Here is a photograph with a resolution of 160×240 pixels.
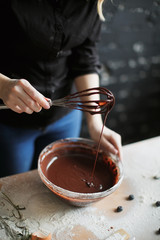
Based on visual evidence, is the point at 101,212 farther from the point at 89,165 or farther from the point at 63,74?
the point at 63,74

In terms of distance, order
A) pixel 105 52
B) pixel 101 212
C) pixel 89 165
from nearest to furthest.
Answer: pixel 101 212 < pixel 89 165 < pixel 105 52

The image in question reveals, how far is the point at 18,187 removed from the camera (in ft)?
3.07

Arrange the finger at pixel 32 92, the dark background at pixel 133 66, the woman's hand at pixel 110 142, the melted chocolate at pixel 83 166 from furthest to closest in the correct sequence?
the dark background at pixel 133 66, the woman's hand at pixel 110 142, the melted chocolate at pixel 83 166, the finger at pixel 32 92

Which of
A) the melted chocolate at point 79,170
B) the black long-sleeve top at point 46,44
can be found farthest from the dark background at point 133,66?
the melted chocolate at point 79,170

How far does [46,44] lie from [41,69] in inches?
4.5

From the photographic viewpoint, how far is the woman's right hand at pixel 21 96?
78 centimetres

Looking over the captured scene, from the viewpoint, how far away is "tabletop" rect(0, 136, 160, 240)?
799mm

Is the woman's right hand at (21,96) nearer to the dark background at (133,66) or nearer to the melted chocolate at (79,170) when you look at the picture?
the melted chocolate at (79,170)

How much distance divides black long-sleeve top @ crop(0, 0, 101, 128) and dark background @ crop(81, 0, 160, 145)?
1.82ft

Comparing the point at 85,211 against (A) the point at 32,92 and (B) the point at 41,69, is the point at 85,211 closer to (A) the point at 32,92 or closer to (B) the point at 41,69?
(A) the point at 32,92

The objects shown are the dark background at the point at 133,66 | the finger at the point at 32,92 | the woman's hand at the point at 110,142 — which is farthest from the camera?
the dark background at the point at 133,66

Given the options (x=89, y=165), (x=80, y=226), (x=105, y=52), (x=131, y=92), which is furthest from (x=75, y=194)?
(x=131, y=92)

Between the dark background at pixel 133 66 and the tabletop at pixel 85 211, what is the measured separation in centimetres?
110

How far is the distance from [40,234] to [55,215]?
99 mm
